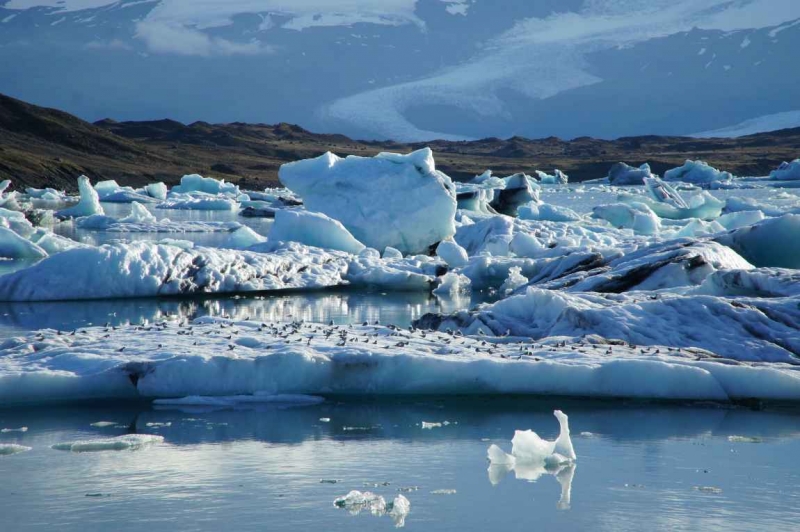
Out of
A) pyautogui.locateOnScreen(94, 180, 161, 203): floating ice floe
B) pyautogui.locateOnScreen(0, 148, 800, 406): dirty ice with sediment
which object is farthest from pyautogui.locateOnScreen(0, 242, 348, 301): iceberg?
pyautogui.locateOnScreen(94, 180, 161, 203): floating ice floe

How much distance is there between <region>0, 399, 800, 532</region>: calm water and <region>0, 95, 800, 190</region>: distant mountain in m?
38.6

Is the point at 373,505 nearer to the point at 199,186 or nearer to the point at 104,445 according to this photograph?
the point at 104,445

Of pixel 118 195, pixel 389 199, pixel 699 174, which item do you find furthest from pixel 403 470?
pixel 699 174

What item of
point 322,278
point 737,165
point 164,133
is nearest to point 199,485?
point 322,278

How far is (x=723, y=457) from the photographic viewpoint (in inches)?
191

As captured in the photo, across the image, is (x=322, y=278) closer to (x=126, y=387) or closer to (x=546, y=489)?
(x=126, y=387)

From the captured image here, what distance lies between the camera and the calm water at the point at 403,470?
12.6 ft

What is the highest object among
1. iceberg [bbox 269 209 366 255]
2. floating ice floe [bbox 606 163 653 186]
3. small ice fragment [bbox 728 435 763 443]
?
floating ice floe [bbox 606 163 653 186]

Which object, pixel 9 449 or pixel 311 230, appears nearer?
pixel 9 449

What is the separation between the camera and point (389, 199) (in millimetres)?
17062

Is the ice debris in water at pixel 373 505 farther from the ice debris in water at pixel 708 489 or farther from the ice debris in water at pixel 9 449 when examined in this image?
the ice debris in water at pixel 9 449

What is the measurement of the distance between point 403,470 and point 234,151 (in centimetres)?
7149

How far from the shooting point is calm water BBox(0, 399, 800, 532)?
3844 millimetres

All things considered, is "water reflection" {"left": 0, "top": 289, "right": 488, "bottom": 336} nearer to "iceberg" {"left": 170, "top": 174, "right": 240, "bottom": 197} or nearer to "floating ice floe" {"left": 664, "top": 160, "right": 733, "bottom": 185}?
"iceberg" {"left": 170, "top": 174, "right": 240, "bottom": 197}
